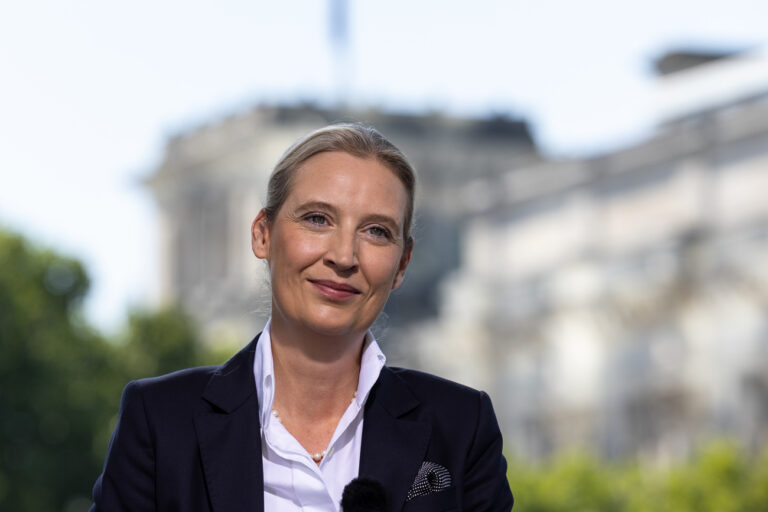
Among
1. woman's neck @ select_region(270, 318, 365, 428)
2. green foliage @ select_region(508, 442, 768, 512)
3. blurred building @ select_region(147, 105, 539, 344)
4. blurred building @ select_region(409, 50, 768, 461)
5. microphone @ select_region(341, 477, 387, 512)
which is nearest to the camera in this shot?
microphone @ select_region(341, 477, 387, 512)

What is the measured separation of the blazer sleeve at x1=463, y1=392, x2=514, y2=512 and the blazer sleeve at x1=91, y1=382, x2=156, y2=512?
0.75m

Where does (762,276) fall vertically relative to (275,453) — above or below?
below

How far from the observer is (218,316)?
11338 centimetres

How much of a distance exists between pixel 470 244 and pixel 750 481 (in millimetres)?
40312

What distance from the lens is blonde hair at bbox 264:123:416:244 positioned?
4.97m

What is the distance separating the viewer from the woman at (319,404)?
4.87 metres

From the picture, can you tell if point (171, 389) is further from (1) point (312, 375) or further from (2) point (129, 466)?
(1) point (312, 375)

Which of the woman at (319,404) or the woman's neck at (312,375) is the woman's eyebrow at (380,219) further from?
the woman's neck at (312,375)

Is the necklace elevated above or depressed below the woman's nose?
below

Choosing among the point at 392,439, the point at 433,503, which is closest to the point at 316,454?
the point at 392,439

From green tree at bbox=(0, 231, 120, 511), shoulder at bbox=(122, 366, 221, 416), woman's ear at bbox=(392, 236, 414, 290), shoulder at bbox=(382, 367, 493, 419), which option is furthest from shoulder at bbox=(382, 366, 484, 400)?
green tree at bbox=(0, 231, 120, 511)

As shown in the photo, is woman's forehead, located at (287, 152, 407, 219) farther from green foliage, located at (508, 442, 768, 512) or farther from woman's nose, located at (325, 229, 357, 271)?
green foliage, located at (508, 442, 768, 512)

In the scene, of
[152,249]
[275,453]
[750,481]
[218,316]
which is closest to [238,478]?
[275,453]

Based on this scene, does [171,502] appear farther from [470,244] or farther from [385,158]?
[470,244]
